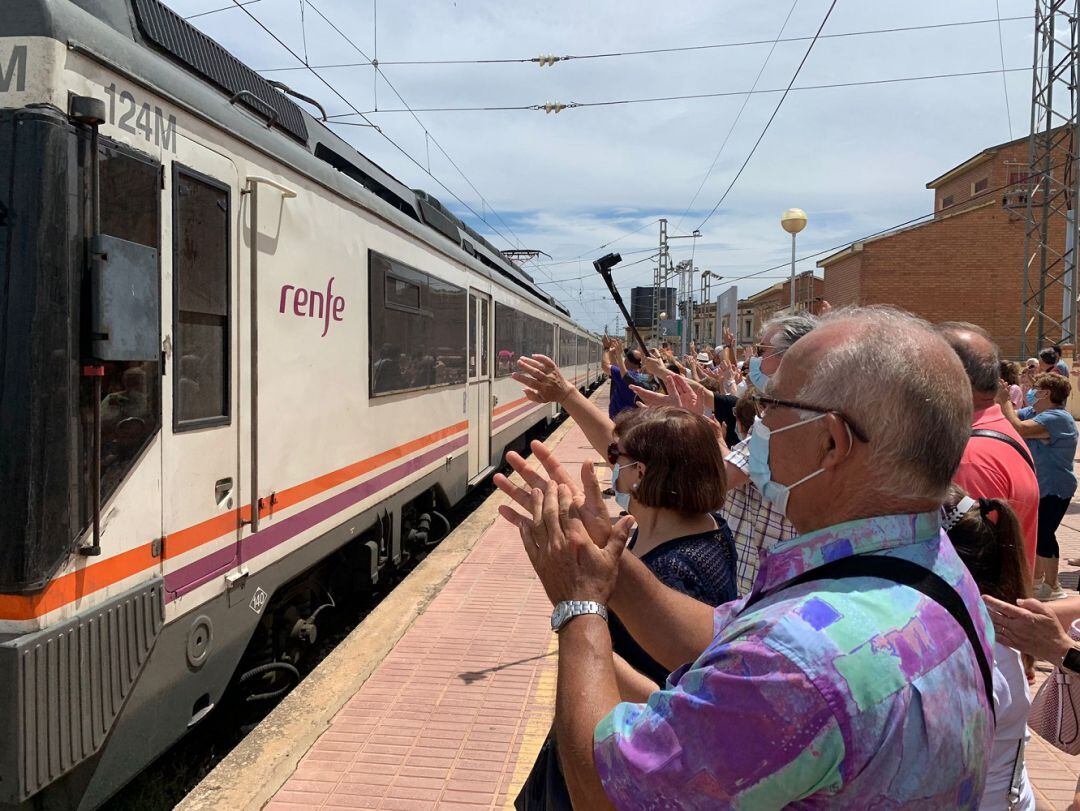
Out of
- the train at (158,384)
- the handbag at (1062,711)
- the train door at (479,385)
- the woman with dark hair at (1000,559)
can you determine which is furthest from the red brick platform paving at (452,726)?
the train door at (479,385)

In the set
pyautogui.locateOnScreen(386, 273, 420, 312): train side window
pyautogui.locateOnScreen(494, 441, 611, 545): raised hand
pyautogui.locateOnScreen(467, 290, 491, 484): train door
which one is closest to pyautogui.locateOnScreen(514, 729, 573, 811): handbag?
pyautogui.locateOnScreen(494, 441, 611, 545): raised hand

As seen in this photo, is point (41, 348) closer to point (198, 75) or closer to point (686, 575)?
point (198, 75)

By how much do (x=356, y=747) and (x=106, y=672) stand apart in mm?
1406

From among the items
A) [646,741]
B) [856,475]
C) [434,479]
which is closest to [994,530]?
[856,475]

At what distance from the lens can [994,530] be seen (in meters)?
2.07

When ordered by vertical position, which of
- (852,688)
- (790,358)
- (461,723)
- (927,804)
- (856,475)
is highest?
(790,358)

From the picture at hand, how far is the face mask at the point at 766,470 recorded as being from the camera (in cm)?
145

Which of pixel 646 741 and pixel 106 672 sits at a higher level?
pixel 646 741

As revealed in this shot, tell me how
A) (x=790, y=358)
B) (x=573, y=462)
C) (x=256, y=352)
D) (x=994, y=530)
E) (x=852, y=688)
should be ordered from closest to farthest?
(x=852, y=688), (x=790, y=358), (x=994, y=530), (x=256, y=352), (x=573, y=462)

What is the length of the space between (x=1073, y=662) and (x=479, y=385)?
773cm

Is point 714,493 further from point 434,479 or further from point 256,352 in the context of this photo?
point 434,479

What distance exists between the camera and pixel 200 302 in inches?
130

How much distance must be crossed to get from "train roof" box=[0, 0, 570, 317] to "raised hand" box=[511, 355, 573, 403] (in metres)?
1.70

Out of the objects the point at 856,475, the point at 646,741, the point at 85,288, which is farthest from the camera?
the point at 85,288
